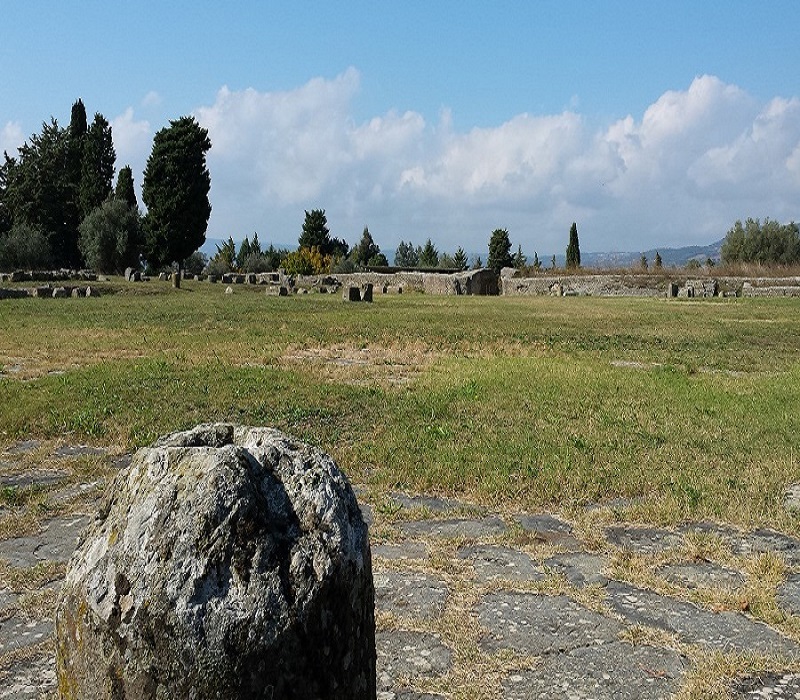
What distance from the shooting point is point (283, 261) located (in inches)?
2699

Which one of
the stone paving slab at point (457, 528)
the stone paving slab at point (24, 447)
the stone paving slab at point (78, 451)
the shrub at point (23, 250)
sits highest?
the shrub at point (23, 250)

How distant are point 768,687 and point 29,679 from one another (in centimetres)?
314

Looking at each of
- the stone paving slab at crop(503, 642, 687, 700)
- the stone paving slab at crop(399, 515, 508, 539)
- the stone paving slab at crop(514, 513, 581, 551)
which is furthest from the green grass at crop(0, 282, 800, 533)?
the stone paving slab at crop(503, 642, 687, 700)

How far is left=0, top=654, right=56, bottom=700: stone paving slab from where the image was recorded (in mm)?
3184

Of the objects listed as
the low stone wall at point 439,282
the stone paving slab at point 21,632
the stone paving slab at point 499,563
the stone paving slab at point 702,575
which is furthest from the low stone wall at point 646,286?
the stone paving slab at point 21,632

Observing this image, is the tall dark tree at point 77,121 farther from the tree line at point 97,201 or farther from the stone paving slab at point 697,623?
the stone paving slab at point 697,623

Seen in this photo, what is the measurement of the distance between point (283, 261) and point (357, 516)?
67.6m

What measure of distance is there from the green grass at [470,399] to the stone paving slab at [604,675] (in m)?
1.92

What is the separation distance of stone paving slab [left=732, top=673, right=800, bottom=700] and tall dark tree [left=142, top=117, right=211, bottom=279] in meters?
45.9

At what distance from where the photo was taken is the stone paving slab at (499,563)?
4.46m

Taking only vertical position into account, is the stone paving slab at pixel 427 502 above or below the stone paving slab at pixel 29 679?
above

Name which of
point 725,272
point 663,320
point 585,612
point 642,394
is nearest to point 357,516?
point 585,612

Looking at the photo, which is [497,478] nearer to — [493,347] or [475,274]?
[493,347]

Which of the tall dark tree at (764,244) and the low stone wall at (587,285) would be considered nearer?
the low stone wall at (587,285)
